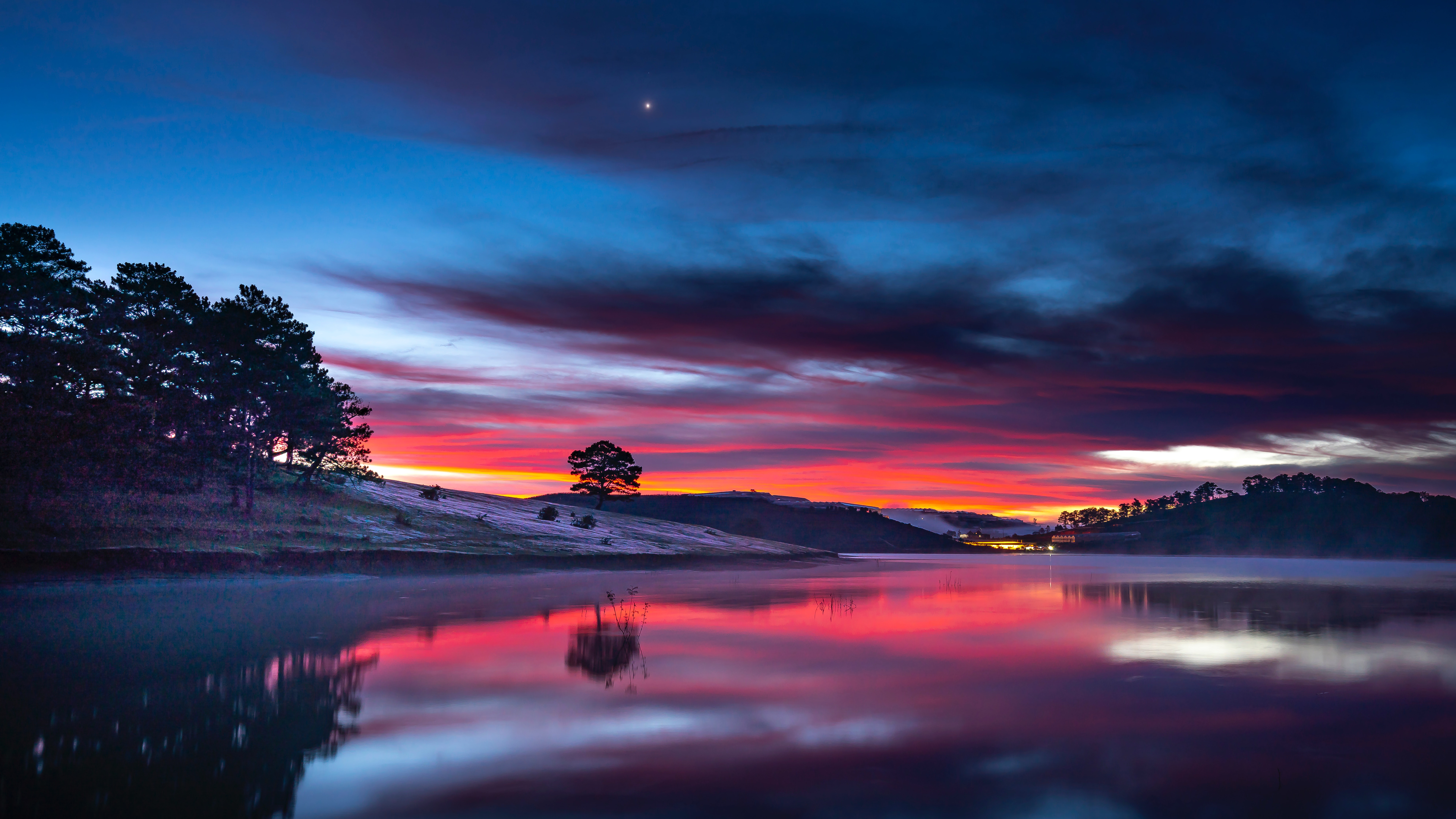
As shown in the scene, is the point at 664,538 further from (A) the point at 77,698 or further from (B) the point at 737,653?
(A) the point at 77,698

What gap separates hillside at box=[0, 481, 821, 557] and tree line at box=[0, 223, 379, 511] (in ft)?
6.18

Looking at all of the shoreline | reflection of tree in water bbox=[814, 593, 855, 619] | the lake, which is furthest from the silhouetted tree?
reflection of tree in water bbox=[814, 593, 855, 619]

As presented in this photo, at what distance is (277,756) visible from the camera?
12.7 meters

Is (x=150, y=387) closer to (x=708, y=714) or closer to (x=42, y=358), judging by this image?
(x=42, y=358)

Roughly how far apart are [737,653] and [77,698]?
49.4 ft

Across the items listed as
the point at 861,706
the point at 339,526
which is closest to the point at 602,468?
the point at 339,526

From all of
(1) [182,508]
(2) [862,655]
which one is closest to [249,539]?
(1) [182,508]

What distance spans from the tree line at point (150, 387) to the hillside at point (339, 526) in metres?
1.88

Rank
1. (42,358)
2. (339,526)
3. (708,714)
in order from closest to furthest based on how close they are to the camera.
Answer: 1. (708,714)
2. (42,358)
3. (339,526)

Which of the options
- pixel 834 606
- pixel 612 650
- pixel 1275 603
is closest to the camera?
pixel 612 650

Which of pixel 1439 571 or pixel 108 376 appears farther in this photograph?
pixel 1439 571

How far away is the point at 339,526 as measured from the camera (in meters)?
61.5

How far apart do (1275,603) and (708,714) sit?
42485 millimetres

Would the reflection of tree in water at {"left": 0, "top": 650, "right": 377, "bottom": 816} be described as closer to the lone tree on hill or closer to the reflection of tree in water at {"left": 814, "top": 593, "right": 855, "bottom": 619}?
the reflection of tree in water at {"left": 814, "top": 593, "right": 855, "bottom": 619}
